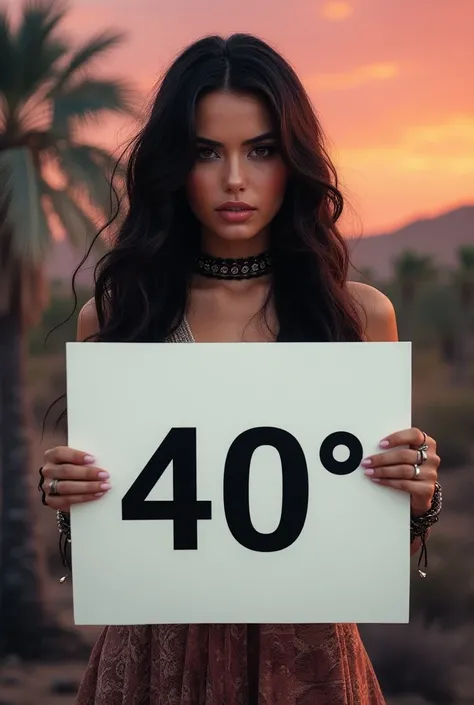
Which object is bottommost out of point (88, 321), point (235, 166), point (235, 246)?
point (88, 321)

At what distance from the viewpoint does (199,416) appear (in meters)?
1.41

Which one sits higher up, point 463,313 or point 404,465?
point 463,313

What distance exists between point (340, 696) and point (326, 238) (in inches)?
30.1

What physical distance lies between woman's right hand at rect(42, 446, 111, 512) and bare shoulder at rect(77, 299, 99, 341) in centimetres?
40

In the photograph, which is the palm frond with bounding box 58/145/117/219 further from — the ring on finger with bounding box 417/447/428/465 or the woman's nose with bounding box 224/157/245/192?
the ring on finger with bounding box 417/447/428/465

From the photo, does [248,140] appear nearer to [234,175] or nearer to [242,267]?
[234,175]

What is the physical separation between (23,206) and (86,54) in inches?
76.6

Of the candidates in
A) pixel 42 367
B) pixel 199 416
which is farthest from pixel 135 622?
pixel 42 367

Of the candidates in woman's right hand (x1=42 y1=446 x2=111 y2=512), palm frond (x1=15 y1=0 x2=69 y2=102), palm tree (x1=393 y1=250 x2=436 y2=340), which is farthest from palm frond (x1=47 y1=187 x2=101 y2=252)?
woman's right hand (x1=42 y1=446 x2=111 y2=512)

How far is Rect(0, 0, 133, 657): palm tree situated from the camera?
316 inches

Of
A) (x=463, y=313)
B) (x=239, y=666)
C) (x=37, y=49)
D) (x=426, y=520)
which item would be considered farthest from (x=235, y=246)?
(x=463, y=313)

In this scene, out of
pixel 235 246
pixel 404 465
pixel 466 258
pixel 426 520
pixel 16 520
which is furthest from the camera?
pixel 466 258

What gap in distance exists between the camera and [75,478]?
140 cm

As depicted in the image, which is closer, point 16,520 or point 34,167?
point 34,167
